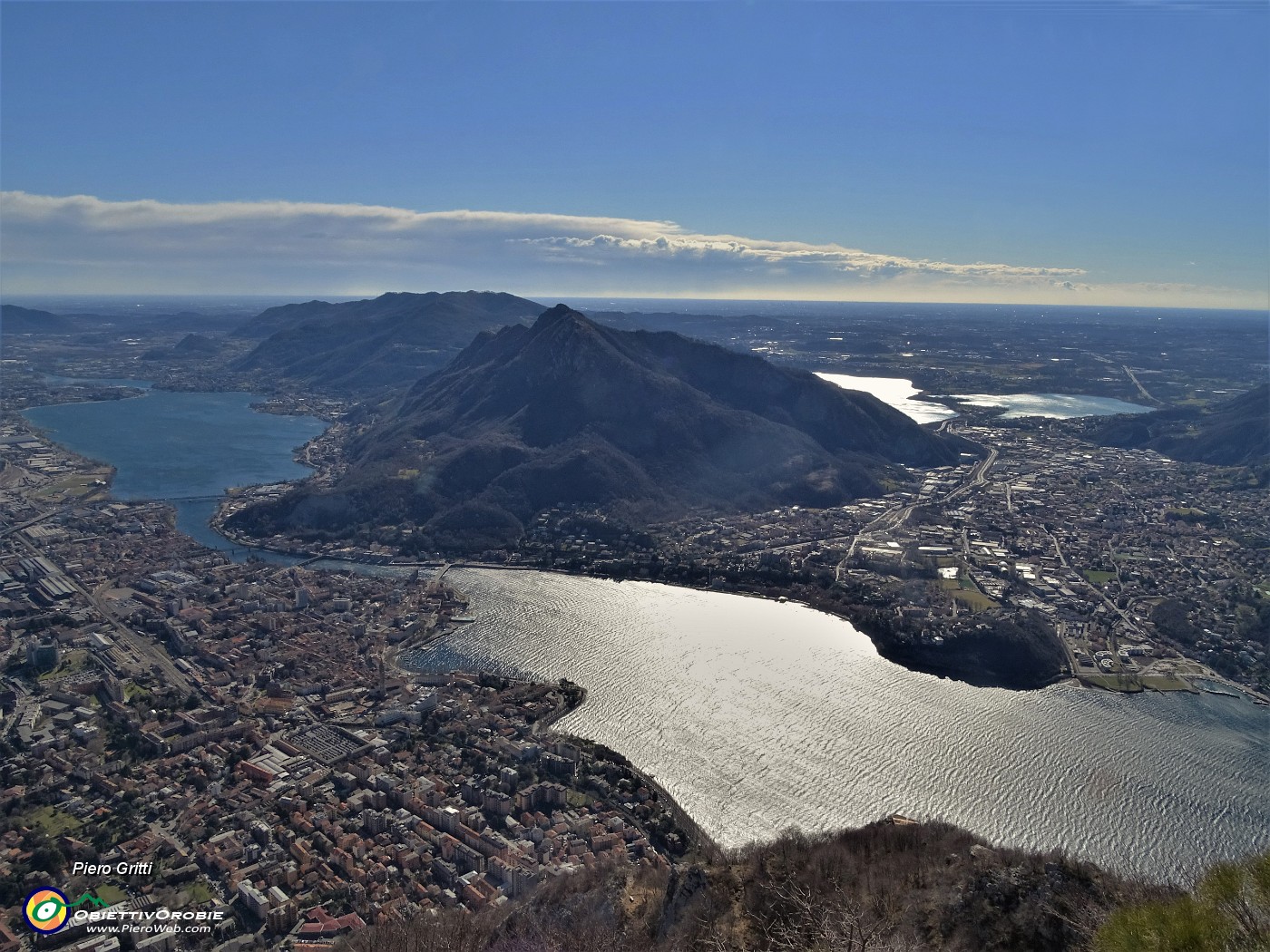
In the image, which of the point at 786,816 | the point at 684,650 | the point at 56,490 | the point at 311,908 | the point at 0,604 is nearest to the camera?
the point at 311,908

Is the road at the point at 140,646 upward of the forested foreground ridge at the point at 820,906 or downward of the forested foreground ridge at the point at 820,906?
downward

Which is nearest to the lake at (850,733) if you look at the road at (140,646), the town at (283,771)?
the town at (283,771)

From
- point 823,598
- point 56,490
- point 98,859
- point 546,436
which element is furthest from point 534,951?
point 56,490

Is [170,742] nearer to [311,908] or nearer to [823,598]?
[311,908]

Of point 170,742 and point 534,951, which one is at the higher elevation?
point 534,951

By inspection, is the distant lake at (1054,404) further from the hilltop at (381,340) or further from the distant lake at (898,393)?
the hilltop at (381,340)

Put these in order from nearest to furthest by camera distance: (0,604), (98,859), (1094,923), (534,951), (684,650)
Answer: (1094,923)
(534,951)
(98,859)
(684,650)
(0,604)

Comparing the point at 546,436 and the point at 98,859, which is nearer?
the point at 98,859
